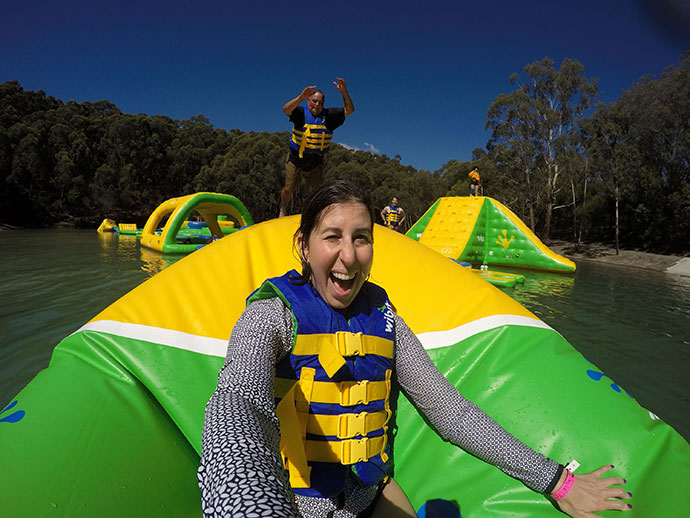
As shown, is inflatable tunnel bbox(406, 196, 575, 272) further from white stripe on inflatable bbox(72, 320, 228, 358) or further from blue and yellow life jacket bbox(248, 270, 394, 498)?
blue and yellow life jacket bbox(248, 270, 394, 498)

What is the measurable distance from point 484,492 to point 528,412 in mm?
297

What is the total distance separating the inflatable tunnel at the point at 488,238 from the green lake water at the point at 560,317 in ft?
3.13

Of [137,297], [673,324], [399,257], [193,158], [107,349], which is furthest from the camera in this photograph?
[193,158]

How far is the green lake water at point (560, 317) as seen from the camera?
2.57 m

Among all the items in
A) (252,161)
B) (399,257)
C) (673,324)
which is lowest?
(673,324)

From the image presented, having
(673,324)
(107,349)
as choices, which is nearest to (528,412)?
(107,349)

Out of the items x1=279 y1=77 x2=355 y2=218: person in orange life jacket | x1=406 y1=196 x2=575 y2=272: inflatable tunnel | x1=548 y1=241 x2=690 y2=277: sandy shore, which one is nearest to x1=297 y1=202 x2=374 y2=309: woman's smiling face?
x1=279 y1=77 x2=355 y2=218: person in orange life jacket

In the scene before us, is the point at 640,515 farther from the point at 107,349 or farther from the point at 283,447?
the point at 107,349

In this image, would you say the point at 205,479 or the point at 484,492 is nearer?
the point at 205,479

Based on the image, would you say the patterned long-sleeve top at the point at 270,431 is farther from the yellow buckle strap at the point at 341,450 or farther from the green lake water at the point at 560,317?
the green lake water at the point at 560,317

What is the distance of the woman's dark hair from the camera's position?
1.07 metres

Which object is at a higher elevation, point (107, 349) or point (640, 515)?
point (107, 349)

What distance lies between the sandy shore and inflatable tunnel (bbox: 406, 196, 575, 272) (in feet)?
19.6

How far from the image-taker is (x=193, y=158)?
29.5 m
